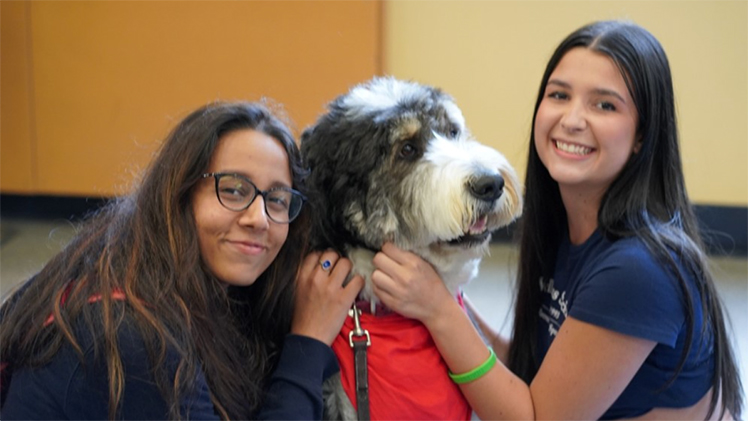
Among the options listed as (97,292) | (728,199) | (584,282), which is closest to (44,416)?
(97,292)

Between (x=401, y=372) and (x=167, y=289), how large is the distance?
0.52 metres

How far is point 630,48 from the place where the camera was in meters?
1.61

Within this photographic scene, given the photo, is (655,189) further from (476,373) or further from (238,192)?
(238,192)

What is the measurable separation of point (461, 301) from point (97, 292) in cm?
85

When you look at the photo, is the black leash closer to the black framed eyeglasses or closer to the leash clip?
the leash clip

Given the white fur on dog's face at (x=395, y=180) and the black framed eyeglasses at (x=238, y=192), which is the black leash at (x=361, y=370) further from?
the black framed eyeglasses at (x=238, y=192)

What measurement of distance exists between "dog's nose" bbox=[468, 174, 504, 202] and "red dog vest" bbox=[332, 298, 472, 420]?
0.32 metres

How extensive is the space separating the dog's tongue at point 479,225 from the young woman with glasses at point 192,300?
0.89 feet

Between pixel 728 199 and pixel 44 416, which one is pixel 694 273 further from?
pixel 728 199

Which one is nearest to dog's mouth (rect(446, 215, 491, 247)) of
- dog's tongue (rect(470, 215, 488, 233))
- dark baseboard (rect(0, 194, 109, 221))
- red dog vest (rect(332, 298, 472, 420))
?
dog's tongue (rect(470, 215, 488, 233))

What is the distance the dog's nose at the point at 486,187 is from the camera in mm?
1527

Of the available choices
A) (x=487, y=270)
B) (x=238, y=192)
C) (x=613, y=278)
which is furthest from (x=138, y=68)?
(x=613, y=278)

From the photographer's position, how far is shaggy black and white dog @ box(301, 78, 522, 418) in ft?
5.11

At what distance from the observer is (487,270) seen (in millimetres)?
4023
